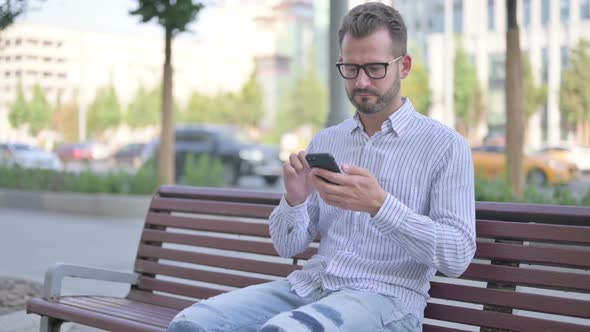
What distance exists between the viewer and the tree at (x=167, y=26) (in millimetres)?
12695

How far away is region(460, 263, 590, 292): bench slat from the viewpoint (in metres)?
2.83

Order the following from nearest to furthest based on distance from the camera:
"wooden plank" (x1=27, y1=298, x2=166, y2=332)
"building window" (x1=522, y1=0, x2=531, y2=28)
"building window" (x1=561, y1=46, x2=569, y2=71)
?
"wooden plank" (x1=27, y1=298, x2=166, y2=332), "building window" (x1=561, y1=46, x2=569, y2=71), "building window" (x1=522, y1=0, x2=531, y2=28)

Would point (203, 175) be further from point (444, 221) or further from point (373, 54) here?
point (444, 221)

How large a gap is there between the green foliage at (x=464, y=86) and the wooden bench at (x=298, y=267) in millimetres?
50526

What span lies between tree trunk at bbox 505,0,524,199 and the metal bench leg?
22.5 feet

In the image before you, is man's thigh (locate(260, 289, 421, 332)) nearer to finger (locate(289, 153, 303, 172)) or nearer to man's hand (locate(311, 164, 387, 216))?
man's hand (locate(311, 164, 387, 216))

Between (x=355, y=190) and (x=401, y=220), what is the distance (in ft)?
0.58

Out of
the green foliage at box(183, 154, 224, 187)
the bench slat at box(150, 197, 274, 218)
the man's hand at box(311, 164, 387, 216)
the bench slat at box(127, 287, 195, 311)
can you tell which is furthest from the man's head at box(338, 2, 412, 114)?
the green foliage at box(183, 154, 224, 187)

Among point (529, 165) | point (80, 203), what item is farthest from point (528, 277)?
point (529, 165)

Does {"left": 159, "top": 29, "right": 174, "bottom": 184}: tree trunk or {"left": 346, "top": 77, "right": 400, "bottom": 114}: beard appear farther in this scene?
{"left": 159, "top": 29, "right": 174, "bottom": 184}: tree trunk

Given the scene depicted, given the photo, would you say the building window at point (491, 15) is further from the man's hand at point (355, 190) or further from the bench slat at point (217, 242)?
the man's hand at point (355, 190)

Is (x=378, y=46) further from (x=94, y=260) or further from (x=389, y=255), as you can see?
(x=94, y=260)

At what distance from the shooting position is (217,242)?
401 centimetres

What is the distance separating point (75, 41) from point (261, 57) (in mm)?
25549
